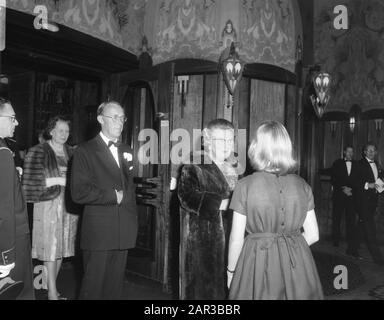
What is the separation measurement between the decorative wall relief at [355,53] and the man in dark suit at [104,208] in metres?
6.85

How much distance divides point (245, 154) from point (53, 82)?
3.83 meters

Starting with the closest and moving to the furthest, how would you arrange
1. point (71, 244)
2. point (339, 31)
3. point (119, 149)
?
point (119, 149)
point (71, 244)
point (339, 31)

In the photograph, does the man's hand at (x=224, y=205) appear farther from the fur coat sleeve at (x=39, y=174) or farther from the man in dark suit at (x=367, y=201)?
the man in dark suit at (x=367, y=201)

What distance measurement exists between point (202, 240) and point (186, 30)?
10.6 ft

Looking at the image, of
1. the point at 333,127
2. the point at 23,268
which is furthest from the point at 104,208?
the point at 333,127

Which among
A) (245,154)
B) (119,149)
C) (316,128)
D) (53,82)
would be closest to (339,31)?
(316,128)

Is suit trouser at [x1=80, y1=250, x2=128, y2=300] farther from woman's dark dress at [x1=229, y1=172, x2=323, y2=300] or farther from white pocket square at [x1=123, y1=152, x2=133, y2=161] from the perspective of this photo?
woman's dark dress at [x1=229, y1=172, x2=323, y2=300]

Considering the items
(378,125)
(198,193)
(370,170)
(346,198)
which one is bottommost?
(346,198)

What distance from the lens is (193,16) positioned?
5.04 meters

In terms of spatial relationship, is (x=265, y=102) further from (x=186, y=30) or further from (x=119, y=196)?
(x=119, y=196)

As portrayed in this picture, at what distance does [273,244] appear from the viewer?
208 centimetres

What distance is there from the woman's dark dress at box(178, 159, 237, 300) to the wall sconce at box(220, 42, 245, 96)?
7.19 ft

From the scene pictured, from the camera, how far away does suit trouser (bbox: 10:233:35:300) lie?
89.2 inches
